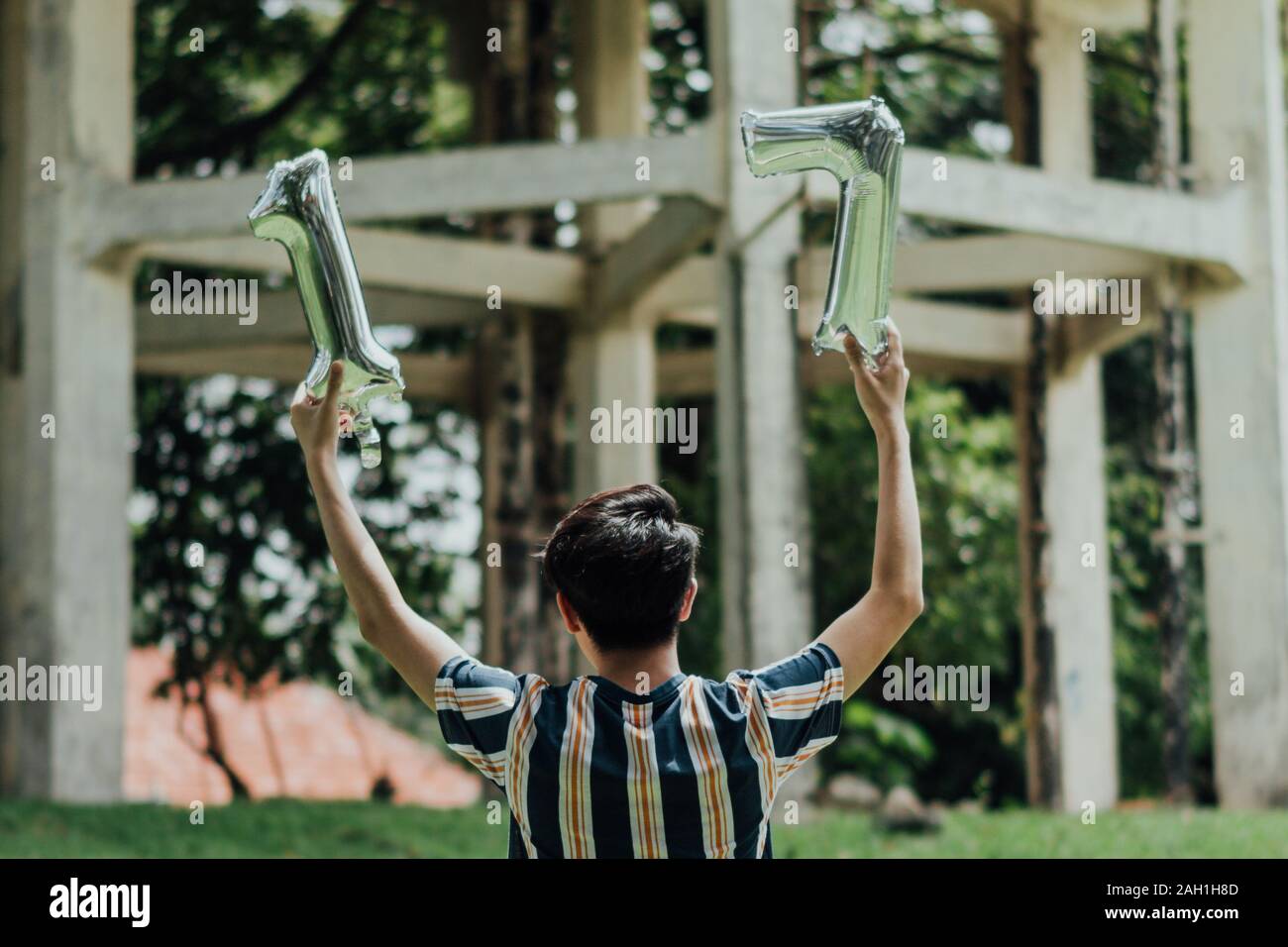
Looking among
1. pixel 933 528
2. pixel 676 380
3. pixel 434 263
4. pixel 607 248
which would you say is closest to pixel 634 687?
pixel 434 263

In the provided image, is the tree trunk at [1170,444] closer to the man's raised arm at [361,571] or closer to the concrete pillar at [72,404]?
the concrete pillar at [72,404]

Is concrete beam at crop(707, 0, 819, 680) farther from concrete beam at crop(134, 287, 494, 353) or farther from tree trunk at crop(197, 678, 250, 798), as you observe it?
tree trunk at crop(197, 678, 250, 798)

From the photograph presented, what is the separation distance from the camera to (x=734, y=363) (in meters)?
10.1

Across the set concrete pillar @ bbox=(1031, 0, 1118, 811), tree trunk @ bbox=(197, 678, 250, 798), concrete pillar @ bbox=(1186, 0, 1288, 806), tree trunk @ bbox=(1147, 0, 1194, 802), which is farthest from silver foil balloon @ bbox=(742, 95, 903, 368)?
tree trunk @ bbox=(197, 678, 250, 798)

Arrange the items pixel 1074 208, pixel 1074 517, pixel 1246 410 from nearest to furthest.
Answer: pixel 1074 208, pixel 1246 410, pixel 1074 517

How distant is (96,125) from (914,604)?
965 centimetres

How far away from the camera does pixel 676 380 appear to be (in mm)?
15039

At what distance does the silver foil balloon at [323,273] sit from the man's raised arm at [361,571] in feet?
0.09

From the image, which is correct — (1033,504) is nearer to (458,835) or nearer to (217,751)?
(458,835)

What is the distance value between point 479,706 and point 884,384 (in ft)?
2.35

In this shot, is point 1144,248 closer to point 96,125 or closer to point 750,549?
point 750,549

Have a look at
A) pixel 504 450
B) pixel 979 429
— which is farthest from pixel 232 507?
pixel 979 429

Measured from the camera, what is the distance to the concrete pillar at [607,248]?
12.7 m

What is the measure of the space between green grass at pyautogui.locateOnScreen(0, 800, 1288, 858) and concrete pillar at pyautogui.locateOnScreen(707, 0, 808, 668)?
4.11 feet
